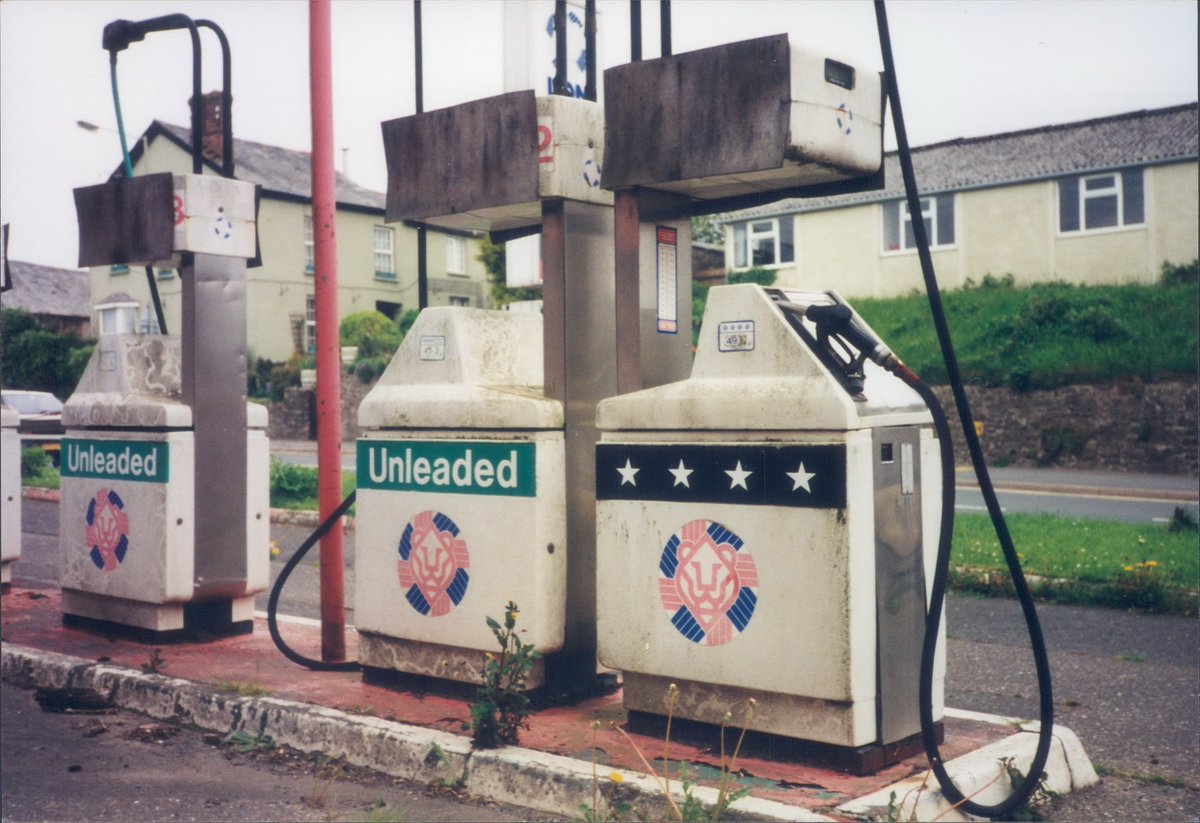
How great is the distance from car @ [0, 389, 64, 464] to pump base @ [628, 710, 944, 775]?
62.0 ft

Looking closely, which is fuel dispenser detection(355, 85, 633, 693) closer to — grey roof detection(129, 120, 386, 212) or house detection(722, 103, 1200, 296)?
house detection(722, 103, 1200, 296)

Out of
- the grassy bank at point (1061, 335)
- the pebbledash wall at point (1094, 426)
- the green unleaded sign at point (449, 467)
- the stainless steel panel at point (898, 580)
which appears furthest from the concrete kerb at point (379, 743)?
the grassy bank at point (1061, 335)

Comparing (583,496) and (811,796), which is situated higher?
(583,496)

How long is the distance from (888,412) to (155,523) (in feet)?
12.3

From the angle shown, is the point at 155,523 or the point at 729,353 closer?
the point at 729,353

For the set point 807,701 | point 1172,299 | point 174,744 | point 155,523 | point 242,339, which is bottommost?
point 174,744

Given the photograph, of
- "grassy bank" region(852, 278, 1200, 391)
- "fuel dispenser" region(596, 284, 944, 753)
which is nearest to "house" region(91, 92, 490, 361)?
"grassy bank" region(852, 278, 1200, 391)

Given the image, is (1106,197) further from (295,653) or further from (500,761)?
(500,761)

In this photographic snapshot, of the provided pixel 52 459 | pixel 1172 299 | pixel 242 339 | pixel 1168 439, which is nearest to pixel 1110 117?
pixel 1172 299

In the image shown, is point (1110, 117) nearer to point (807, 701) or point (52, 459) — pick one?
point (52, 459)

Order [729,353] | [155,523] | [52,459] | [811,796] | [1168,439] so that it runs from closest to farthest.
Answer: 1. [811,796]
2. [729,353]
3. [155,523]
4. [52,459]
5. [1168,439]

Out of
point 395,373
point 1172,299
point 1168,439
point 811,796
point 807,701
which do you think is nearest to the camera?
point 811,796

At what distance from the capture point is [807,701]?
3.62 m

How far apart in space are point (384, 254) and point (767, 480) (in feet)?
116
